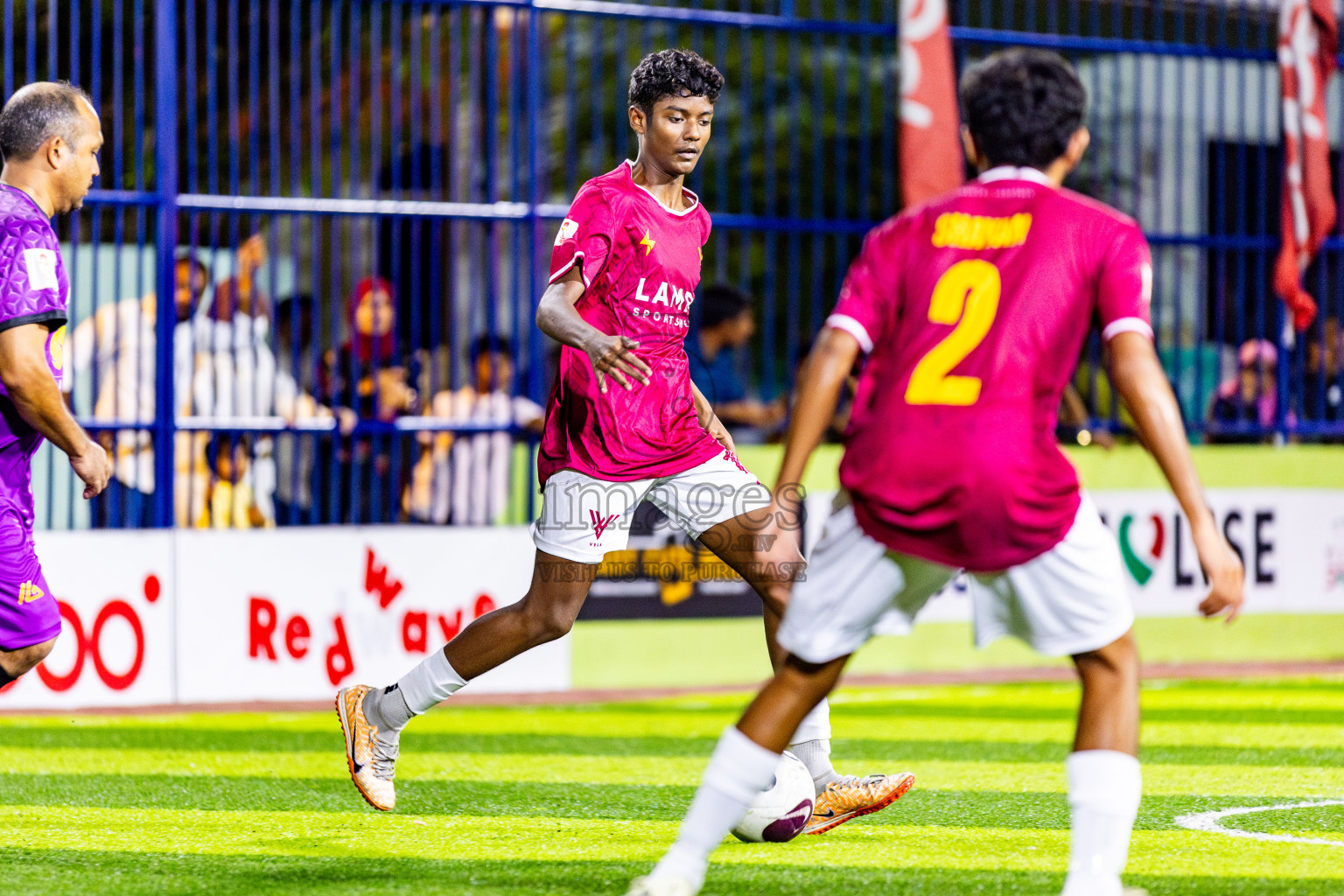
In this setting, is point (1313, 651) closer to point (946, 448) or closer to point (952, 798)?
point (952, 798)

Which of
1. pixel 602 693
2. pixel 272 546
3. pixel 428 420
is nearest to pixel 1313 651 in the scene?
pixel 602 693

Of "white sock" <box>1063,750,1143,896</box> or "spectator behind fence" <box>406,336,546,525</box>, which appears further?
"spectator behind fence" <box>406,336,546,525</box>

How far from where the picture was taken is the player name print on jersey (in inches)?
148

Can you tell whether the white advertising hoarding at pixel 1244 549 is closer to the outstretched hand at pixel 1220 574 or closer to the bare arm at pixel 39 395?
the bare arm at pixel 39 395

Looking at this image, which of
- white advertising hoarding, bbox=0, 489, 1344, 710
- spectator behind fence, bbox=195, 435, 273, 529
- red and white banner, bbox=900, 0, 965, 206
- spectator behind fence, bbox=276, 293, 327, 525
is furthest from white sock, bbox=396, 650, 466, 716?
red and white banner, bbox=900, 0, 965, 206

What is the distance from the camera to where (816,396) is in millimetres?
3793

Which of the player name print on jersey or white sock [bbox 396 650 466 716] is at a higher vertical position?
the player name print on jersey

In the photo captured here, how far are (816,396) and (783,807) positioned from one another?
1638 millimetres

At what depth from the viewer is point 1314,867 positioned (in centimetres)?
472

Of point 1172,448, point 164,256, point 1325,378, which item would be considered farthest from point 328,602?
point 1325,378

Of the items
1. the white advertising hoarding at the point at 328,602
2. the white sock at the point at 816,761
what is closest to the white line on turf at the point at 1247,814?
the white sock at the point at 816,761

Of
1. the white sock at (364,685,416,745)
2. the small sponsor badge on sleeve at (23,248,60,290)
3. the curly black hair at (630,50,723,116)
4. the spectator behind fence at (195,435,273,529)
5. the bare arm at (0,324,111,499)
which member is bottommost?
the white sock at (364,685,416,745)

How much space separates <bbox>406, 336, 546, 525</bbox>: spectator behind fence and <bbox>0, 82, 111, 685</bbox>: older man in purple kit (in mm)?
4866

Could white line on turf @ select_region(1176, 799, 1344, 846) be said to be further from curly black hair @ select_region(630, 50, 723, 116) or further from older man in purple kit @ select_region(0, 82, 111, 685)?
older man in purple kit @ select_region(0, 82, 111, 685)
